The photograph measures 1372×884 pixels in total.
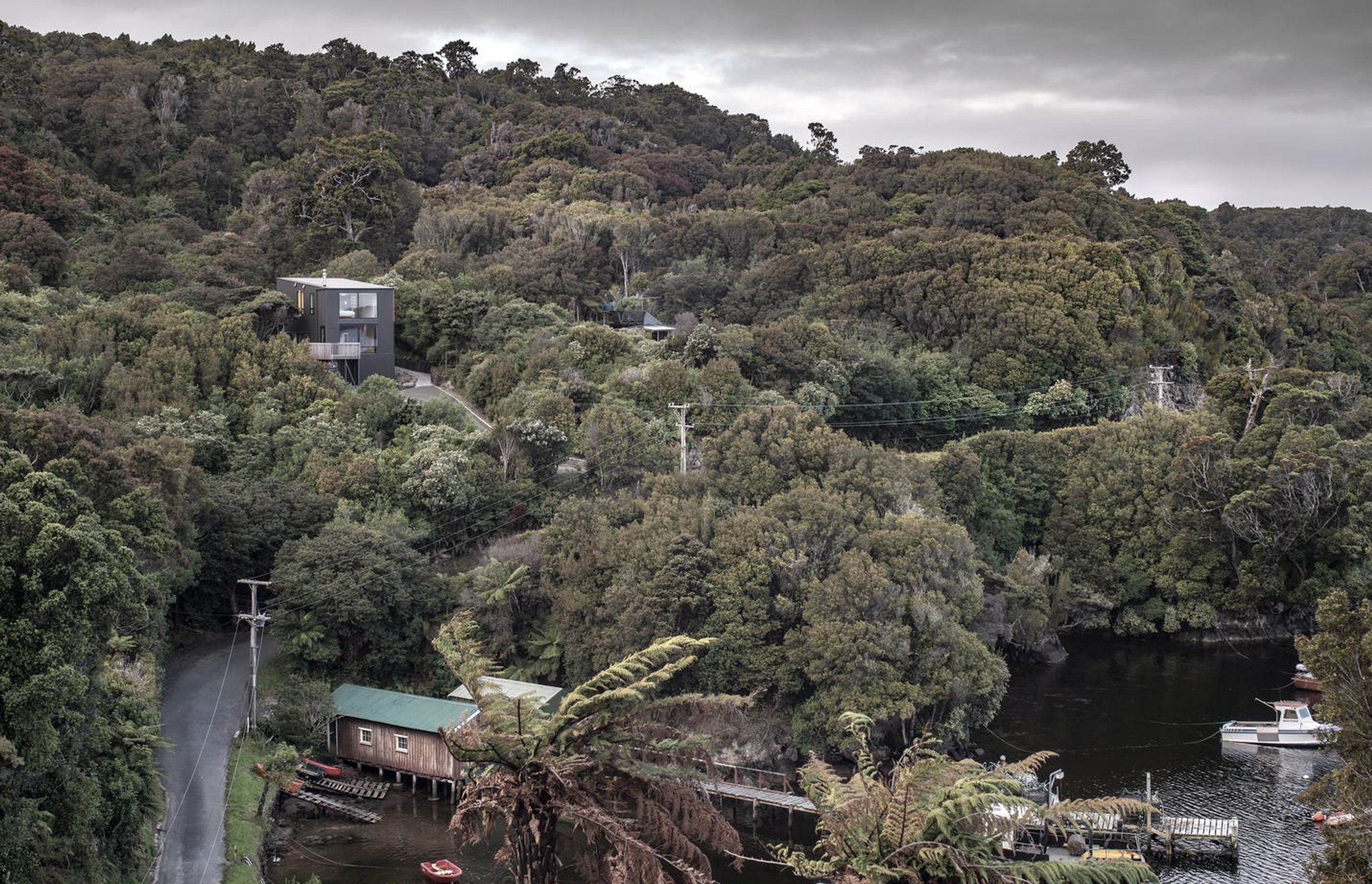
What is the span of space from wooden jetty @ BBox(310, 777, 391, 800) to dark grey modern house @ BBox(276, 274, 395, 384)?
25.2 meters

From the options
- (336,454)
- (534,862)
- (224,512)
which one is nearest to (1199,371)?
(336,454)

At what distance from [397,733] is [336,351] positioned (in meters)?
24.9

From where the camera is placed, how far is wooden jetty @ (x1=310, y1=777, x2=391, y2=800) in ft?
118

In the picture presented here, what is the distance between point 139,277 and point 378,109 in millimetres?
49195

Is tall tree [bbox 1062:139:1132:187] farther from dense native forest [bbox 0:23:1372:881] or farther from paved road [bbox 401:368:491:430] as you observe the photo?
paved road [bbox 401:368:491:430]

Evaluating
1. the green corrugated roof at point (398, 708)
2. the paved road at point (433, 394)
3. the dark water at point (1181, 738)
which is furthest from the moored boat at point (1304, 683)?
the paved road at point (433, 394)

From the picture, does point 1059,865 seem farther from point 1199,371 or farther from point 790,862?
point 1199,371

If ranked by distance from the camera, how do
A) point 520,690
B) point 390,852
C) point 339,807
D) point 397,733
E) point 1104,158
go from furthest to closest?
point 1104,158 < point 520,690 < point 397,733 < point 339,807 < point 390,852

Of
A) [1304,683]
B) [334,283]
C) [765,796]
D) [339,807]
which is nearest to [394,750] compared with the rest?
[339,807]

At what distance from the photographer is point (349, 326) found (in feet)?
191

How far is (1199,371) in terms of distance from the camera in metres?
72.0

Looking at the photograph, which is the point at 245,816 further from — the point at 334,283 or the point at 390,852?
the point at 334,283

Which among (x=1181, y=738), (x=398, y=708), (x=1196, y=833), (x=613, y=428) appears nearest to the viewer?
(x=1196, y=833)

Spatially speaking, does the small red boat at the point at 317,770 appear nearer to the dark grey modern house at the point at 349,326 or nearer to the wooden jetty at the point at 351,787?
the wooden jetty at the point at 351,787
